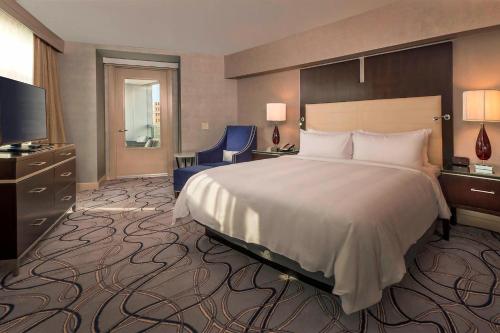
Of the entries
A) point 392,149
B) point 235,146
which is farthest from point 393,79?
point 235,146

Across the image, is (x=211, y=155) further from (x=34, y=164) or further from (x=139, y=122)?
(x=34, y=164)

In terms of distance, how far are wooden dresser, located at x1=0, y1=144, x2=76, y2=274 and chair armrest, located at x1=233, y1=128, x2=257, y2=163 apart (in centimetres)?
246

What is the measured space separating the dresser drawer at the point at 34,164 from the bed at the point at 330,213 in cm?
127

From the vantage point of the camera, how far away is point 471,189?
2.91m

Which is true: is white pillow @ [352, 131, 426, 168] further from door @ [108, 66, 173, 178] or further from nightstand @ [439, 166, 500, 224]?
door @ [108, 66, 173, 178]

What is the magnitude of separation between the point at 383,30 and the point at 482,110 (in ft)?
4.71

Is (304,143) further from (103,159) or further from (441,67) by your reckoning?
Answer: (103,159)

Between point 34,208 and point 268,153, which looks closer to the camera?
point 34,208

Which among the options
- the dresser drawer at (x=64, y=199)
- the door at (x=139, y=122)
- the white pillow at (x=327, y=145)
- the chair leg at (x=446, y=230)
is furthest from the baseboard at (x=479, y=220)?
the door at (x=139, y=122)

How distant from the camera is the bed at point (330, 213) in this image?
1.67 m

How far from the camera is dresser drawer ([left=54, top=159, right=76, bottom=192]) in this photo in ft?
10.6

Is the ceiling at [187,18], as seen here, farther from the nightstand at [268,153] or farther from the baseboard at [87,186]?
the baseboard at [87,186]

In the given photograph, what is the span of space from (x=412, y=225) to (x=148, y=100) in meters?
5.75

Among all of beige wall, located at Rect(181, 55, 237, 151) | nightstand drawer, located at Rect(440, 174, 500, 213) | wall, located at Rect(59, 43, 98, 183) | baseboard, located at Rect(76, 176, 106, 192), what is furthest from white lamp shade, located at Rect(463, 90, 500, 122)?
baseboard, located at Rect(76, 176, 106, 192)
